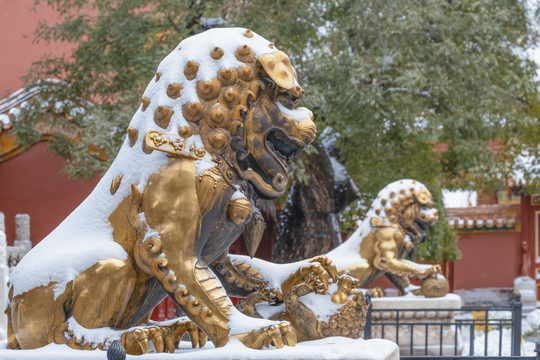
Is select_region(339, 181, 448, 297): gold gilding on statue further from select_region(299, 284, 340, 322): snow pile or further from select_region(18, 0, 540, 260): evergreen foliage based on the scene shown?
select_region(299, 284, 340, 322): snow pile

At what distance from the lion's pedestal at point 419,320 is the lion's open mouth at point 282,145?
14.9 feet

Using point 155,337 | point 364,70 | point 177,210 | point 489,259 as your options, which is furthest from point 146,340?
point 489,259

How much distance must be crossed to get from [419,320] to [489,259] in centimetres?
1025

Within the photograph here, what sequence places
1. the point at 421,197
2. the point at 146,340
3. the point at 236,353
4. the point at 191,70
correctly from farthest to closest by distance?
the point at 421,197
the point at 191,70
the point at 146,340
the point at 236,353

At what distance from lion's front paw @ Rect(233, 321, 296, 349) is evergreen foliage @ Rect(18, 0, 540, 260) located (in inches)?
264

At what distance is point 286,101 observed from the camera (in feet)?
10.5

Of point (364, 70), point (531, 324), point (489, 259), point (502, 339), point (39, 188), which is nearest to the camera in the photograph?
point (364, 70)

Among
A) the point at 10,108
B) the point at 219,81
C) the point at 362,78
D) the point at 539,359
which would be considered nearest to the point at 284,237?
the point at 362,78

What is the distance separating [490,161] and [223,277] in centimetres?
813

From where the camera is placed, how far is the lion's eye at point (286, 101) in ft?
10.5

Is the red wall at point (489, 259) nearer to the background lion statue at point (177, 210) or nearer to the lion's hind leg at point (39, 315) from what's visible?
the background lion statue at point (177, 210)

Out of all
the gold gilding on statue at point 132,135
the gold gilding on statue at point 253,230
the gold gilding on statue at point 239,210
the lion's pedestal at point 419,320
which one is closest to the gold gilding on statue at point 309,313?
the gold gilding on statue at point 253,230

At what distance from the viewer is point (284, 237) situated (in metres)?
11.6

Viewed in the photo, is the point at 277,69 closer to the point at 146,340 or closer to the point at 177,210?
the point at 177,210
